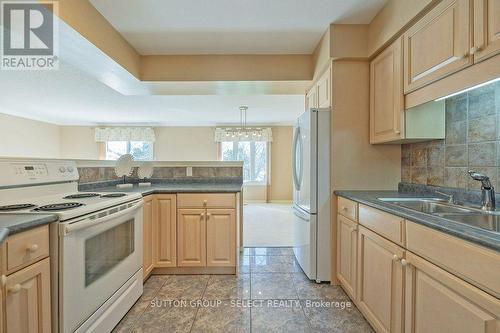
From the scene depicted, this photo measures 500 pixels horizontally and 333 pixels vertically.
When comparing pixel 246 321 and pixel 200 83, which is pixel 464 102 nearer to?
pixel 246 321

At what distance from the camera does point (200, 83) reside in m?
2.75

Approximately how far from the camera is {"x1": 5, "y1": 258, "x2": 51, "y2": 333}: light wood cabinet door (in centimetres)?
96

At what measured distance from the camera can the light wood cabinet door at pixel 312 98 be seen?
2687mm

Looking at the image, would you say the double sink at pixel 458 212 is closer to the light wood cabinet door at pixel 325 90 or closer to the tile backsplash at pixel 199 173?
the light wood cabinet door at pixel 325 90

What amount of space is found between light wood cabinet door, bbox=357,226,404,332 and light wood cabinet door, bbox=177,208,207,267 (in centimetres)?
142

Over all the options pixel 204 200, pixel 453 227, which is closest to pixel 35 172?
pixel 204 200

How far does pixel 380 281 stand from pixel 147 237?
6.28 feet

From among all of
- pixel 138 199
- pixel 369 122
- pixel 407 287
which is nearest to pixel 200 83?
pixel 138 199

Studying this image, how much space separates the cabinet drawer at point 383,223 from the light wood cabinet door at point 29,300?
1.77 metres

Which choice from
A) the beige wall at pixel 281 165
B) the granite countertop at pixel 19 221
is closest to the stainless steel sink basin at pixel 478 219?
the granite countertop at pixel 19 221

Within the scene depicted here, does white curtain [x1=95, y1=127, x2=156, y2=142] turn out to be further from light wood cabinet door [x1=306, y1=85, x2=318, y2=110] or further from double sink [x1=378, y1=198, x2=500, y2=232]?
double sink [x1=378, y1=198, x2=500, y2=232]

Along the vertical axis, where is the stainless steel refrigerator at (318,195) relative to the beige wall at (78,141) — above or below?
below

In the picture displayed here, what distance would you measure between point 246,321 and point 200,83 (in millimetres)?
2363

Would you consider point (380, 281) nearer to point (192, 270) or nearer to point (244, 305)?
point (244, 305)
